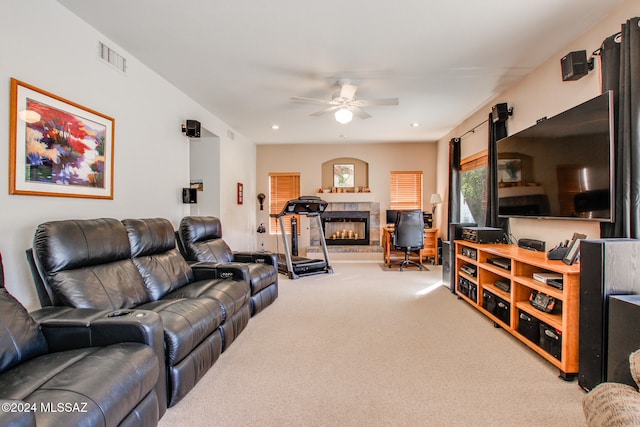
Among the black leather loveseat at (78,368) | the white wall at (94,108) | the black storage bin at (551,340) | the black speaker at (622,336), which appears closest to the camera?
the black leather loveseat at (78,368)

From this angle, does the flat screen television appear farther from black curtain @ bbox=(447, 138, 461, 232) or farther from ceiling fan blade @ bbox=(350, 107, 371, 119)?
black curtain @ bbox=(447, 138, 461, 232)

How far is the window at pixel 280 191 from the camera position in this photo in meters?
7.12

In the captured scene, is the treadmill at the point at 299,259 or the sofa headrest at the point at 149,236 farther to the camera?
the treadmill at the point at 299,259

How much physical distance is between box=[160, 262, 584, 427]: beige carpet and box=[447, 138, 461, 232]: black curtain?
249 cm

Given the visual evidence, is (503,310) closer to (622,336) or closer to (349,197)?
(622,336)

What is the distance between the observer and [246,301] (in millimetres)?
2846

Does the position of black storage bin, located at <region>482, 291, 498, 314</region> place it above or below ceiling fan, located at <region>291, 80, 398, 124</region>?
below

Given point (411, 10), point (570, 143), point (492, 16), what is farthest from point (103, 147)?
point (570, 143)

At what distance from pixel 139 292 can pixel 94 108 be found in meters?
1.59

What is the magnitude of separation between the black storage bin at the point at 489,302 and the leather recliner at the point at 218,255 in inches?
90.9

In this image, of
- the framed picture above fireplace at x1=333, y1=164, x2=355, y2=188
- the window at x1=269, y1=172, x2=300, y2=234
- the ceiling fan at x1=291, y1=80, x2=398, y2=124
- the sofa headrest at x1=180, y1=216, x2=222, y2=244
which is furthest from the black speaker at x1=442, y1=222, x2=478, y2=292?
the window at x1=269, y1=172, x2=300, y2=234

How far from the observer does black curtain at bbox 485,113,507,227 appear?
3875 mm

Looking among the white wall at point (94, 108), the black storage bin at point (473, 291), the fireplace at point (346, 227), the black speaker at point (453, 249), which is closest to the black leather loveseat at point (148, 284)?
the white wall at point (94, 108)

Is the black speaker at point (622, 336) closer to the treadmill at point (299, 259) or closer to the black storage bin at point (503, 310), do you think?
the black storage bin at point (503, 310)
